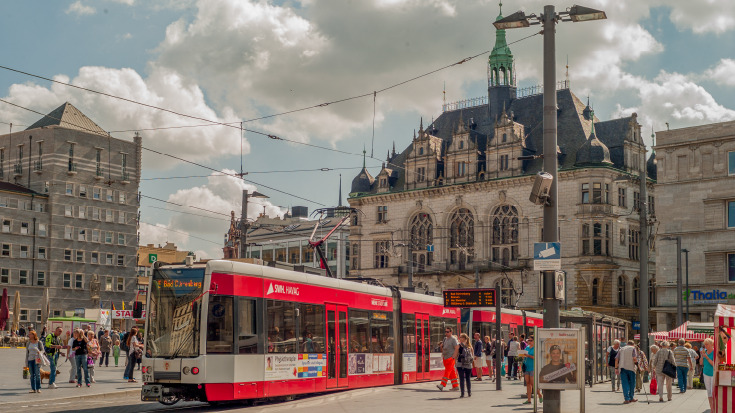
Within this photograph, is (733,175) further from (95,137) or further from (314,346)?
(95,137)

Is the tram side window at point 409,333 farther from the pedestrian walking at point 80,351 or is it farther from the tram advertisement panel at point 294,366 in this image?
the pedestrian walking at point 80,351

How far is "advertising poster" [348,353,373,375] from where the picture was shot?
24.1 m

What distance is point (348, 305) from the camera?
2394 cm

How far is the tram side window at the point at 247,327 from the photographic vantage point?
63.3 feet

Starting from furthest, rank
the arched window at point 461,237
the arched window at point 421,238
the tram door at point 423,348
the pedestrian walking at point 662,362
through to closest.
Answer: the arched window at point 421,238 → the arched window at point 461,237 → the tram door at point 423,348 → the pedestrian walking at point 662,362

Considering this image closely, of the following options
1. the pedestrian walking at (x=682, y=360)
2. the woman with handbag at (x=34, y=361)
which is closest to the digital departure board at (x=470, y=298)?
the pedestrian walking at (x=682, y=360)

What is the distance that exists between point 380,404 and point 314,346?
2.76 m

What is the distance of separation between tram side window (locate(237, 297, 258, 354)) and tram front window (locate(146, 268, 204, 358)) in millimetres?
934

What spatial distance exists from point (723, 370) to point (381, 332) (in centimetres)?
1231

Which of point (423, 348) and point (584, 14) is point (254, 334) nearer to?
point (584, 14)

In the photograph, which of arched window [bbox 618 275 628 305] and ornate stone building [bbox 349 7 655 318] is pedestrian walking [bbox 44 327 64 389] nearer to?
ornate stone building [bbox 349 7 655 318]

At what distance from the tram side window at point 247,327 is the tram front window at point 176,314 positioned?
0.93 m

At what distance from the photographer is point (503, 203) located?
75.4 metres

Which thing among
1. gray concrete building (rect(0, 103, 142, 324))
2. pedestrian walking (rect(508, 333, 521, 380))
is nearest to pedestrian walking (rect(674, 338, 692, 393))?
pedestrian walking (rect(508, 333, 521, 380))
